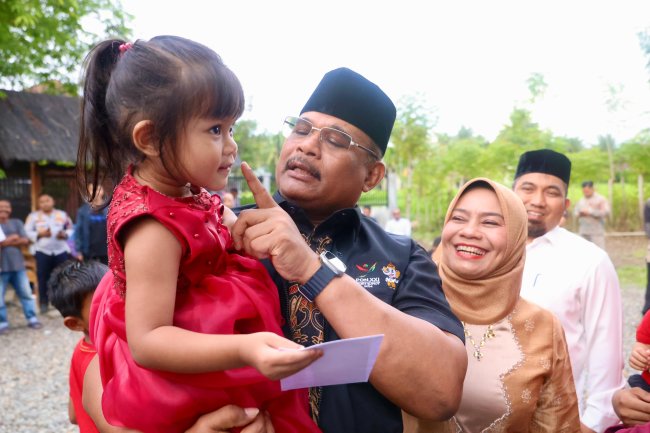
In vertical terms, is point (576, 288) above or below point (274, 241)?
below

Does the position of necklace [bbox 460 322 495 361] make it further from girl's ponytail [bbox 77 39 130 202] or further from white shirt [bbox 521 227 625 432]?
girl's ponytail [bbox 77 39 130 202]

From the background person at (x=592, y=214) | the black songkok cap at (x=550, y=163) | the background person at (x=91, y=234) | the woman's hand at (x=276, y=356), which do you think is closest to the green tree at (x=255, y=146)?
the background person at (x=592, y=214)

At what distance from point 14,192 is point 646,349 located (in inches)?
509

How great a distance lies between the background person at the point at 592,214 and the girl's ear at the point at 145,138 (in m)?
12.4

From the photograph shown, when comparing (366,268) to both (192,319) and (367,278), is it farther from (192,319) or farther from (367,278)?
(192,319)

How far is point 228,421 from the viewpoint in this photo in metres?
1.50

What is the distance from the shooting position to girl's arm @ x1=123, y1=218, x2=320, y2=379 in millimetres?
1366

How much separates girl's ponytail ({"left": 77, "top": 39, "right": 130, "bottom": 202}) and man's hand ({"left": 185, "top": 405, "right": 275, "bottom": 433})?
2.45 ft

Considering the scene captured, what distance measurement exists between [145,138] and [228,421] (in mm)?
769

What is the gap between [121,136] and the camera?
61.0 inches

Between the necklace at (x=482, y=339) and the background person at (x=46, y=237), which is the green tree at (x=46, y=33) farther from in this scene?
the necklace at (x=482, y=339)

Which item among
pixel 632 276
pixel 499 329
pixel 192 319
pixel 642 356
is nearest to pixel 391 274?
pixel 192 319

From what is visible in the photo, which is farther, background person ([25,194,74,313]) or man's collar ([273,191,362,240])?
background person ([25,194,74,313])

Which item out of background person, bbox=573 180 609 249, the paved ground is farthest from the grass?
the paved ground
